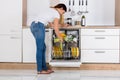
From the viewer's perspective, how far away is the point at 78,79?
Result: 4832 mm

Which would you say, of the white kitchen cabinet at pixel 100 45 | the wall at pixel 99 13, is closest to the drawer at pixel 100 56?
the white kitchen cabinet at pixel 100 45

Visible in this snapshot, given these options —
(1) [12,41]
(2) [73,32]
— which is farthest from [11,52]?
(2) [73,32]

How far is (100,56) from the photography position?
18.5 feet

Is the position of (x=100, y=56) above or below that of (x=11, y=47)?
below

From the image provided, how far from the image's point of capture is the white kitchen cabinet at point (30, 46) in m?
5.64

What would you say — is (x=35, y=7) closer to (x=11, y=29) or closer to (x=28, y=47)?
(x=11, y=29)

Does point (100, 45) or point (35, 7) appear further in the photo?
point (35, 7)

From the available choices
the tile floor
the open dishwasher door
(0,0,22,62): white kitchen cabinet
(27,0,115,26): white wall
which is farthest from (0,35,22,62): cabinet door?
(27,0,115,26): white wall

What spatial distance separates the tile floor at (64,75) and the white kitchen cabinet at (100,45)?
0.86ft

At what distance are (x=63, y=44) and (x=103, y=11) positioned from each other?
1293 mm

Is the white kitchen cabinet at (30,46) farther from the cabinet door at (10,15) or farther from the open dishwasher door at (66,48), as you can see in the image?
the cabinet door at (10,15)

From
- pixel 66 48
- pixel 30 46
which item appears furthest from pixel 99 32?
pixel 30 46

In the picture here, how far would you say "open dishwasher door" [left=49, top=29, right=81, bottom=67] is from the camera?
5.56 m

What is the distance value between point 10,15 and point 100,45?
182 centimetres
